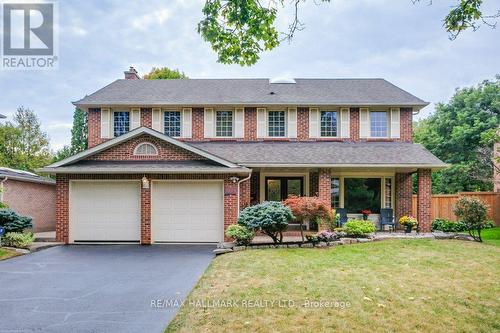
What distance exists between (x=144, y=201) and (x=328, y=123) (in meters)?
9.20

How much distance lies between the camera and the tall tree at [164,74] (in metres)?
31.1

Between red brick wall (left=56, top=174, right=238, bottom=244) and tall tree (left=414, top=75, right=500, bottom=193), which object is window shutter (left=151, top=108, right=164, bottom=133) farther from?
tall tree (left=414, top=75, right=500, bottom=193)

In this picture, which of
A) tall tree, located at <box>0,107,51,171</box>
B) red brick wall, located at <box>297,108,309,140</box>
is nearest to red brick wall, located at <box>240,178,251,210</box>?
red brick wall, located at <box>297,108,309,140</box>

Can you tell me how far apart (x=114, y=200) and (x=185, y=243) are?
3.08 metres

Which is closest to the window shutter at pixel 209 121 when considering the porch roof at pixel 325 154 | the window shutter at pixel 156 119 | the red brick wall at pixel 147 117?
the porch roof at pixel 325 154

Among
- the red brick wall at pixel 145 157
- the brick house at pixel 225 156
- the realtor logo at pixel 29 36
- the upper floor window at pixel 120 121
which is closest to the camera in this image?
the brick house at pixel 225 156

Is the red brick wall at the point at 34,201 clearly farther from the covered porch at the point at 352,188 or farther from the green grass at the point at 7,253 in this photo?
the covered porch at the point at 352,188

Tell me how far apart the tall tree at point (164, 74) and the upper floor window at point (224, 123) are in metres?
17.8

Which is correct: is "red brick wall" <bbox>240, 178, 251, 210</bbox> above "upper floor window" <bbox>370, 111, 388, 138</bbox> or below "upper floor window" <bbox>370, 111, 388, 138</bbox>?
below

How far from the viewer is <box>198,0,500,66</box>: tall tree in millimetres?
5223

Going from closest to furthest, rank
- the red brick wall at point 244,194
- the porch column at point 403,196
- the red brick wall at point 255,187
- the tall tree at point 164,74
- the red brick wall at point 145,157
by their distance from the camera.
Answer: the red brick wall at point 145,157 → the red brick wall at point 244,194 → the porch column at point 403,196 → the red brick wall at point 255,187 → the tall tree at point 164,74

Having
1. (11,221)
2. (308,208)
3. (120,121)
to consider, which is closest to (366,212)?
(308,208)

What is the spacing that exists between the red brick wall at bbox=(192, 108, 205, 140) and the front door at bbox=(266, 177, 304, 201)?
391 cm

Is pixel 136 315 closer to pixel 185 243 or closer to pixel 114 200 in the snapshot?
pixel 185 243
